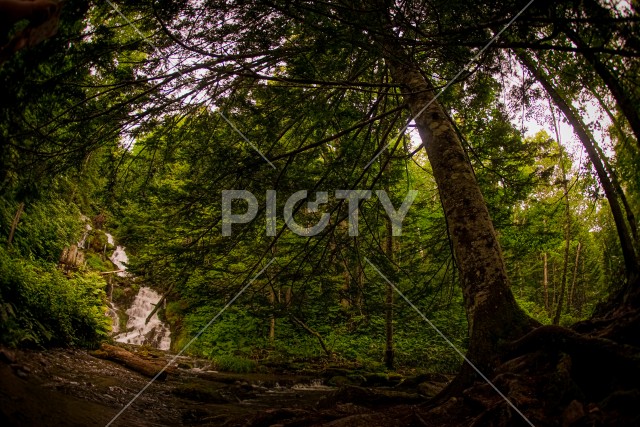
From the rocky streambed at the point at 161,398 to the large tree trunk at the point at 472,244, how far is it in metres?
1.25

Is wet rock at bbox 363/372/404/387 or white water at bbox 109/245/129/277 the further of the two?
white water at bbox 109/245/129/277

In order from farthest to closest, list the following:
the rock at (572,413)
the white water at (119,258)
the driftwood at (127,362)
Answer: the white water at (119,258), the driftwood at (127,362), the rock at (572,413)

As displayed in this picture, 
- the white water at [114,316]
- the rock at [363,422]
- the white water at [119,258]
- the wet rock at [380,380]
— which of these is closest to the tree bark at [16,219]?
the rock at [363,422]

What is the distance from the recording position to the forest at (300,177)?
2557 millimetres

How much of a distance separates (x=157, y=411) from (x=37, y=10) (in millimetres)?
5380

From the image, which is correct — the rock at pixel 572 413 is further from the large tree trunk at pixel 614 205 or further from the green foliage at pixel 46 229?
the green foliage at pixel 46 229

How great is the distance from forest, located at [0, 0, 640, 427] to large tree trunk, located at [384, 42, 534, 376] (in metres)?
0.02

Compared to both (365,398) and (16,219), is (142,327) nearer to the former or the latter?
(16,219)

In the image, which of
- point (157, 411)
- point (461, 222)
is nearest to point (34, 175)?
point (157, 411)

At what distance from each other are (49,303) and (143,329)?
1200cm

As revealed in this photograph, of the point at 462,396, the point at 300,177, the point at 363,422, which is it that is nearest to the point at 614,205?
the point at 462,396

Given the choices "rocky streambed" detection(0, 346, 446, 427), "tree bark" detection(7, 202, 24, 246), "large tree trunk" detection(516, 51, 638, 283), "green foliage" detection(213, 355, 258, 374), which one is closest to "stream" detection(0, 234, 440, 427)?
"rocky streambed" detection(0, 346, 446, 427)

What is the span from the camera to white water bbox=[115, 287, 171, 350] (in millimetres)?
16369

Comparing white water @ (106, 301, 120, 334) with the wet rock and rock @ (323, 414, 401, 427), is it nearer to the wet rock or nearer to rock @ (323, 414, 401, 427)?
the wet rock
